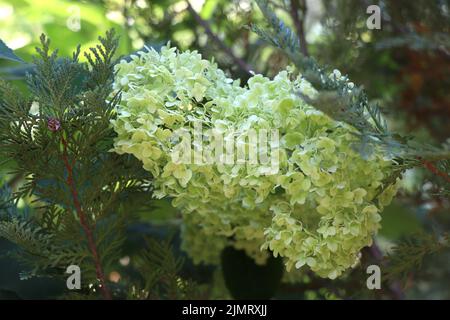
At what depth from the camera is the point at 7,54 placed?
0.72 m

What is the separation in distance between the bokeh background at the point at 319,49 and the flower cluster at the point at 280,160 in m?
0.16

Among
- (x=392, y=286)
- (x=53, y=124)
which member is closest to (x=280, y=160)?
(x=53, y=124)

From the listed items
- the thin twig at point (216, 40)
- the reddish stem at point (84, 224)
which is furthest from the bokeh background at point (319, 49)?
the reddish stem at point (84, 224)

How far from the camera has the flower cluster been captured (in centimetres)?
64

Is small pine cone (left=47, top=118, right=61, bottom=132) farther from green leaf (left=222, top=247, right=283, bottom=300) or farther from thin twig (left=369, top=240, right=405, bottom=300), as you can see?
thin twig (left=369, top=240, right=405, bottom=300)

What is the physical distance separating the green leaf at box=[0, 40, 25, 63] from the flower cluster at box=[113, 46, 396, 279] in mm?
115

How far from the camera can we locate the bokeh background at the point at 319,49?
94 cm

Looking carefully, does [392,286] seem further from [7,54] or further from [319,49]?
[7,54]

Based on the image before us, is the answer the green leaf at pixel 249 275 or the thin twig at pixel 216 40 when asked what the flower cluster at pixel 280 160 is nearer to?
the green leaf at pixel 249 275

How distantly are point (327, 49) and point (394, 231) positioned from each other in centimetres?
35

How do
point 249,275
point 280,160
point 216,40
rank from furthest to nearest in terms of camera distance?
point 216,40
point 249,275
point 280,160

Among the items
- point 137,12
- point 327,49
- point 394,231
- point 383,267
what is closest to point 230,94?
point 383,267

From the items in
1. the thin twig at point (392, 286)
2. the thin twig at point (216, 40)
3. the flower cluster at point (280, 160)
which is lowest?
the thin twig at point (392, 286)

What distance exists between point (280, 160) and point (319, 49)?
0.49 meters
